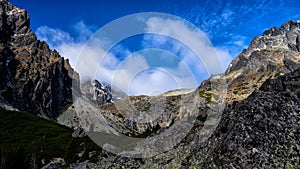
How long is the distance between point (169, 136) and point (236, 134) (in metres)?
16.7

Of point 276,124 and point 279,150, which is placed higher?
point 276,124

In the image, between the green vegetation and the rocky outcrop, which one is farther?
the green vegetation

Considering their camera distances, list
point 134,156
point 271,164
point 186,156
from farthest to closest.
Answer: point 134,156
point 186,156
point 271,164

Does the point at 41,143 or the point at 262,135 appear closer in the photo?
the point at 262,135

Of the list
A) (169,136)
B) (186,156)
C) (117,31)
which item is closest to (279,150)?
(186,156)

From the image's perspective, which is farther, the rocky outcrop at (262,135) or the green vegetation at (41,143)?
the green vegetation at (41,143)

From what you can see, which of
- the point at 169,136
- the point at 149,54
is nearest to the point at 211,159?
the point at 169,136

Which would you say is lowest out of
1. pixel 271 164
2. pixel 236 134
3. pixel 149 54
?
pixel 271 164

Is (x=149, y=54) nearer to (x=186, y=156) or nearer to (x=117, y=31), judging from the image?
(x=117, y=31)

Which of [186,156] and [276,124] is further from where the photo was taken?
[186,156]

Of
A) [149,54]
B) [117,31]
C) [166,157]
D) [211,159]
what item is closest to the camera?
[211,159]

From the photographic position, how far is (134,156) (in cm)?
2275

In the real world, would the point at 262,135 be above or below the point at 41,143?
below

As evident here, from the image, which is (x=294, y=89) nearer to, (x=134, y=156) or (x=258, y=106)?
(x=258, y=106)
